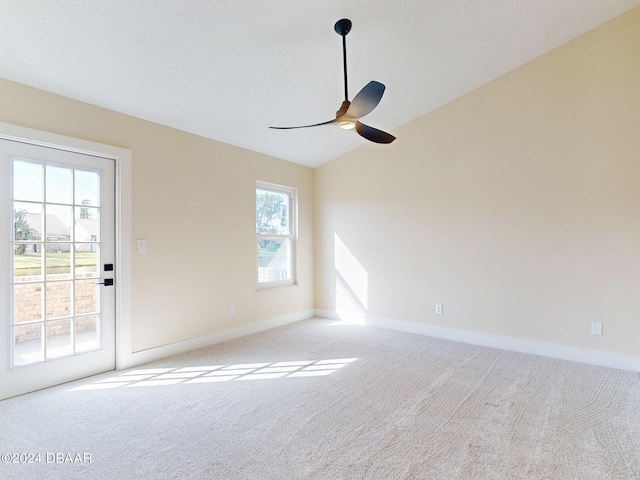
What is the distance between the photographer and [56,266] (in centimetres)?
281

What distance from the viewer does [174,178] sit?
142 inches

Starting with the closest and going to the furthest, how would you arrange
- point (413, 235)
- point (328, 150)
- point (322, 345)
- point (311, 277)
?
point (322, 345), point (413, 235), point (328, 150), point (311, 277)

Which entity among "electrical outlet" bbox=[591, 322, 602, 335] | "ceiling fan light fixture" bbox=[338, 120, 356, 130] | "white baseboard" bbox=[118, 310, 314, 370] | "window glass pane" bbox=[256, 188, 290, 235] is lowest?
"white baseboard" bbox=[118, 310, 314, 370]

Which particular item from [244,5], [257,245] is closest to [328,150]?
[257,245]

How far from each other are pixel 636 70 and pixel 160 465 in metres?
4.98

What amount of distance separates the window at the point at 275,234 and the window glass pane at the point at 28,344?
246cm

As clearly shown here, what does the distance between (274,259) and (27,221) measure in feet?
9.54

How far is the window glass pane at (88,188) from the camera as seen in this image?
297 cm

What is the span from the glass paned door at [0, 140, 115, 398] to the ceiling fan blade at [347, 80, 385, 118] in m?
2.39

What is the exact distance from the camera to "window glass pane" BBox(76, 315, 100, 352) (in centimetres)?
295

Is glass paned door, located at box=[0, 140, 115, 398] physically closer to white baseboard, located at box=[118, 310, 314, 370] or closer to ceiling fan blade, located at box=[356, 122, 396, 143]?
white baseboard, located at box=[118, 310, 314, 370]

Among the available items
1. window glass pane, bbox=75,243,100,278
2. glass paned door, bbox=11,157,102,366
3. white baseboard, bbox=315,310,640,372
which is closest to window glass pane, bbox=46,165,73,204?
glass paned door, bbox=11,157,102,366

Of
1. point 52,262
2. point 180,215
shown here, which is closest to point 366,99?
point 180,215

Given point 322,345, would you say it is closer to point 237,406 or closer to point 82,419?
point 237,406
